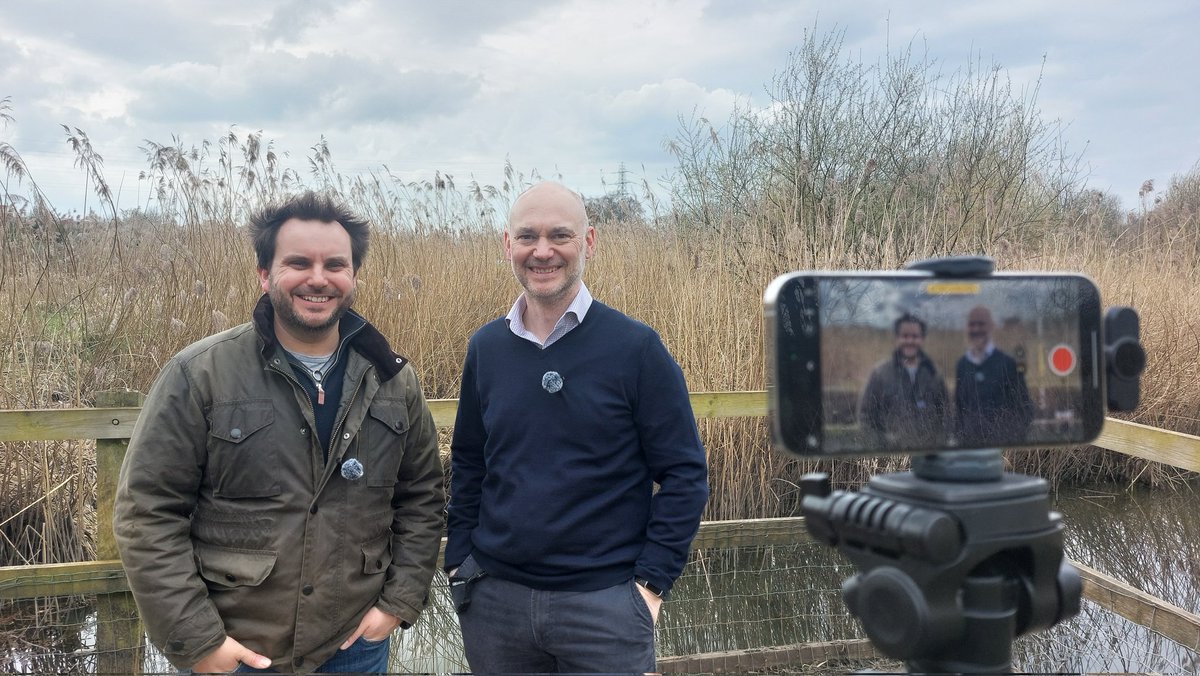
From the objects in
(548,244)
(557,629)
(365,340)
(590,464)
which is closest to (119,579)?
(365,340)

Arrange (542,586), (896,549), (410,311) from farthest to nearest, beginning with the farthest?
(410,311)
(542,586)
(896,549)

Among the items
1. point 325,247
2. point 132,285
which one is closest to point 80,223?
point 132,285

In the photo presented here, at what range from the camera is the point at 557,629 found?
1970 mm

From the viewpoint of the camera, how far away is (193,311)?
185 inches

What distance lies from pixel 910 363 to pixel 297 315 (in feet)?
4.94

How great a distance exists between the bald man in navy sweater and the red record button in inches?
46.1

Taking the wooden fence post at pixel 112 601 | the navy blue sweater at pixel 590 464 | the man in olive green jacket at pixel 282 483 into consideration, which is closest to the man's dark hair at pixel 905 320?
the navy blue sweater at pixel 590 464

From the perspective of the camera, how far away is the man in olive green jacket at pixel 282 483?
1837 mm

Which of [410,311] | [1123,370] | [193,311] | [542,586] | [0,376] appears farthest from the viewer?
[410,311]

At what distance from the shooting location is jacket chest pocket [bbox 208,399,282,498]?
1.88 metres

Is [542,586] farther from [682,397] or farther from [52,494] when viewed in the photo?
[52,494]

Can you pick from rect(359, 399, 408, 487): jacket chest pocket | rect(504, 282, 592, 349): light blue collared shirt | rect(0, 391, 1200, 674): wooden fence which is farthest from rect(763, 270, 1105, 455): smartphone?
rect(0, 391, 1200, 674): wooden fence

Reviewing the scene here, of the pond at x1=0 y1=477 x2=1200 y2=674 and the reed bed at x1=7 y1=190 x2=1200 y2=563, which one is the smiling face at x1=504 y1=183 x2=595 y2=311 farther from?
the reed bed at x1=7 y1=190 x2=1200 y2=563

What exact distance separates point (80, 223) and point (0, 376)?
3.61 feet
